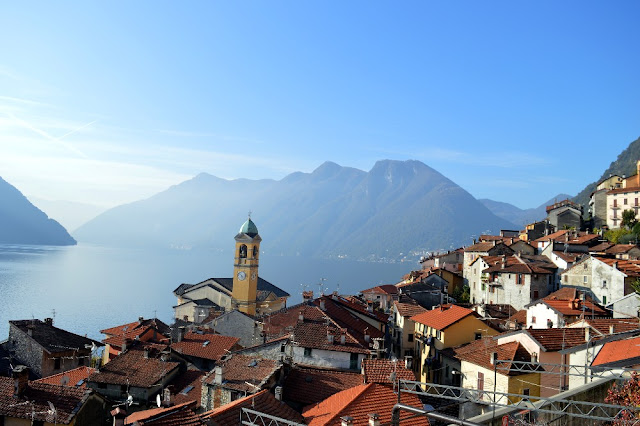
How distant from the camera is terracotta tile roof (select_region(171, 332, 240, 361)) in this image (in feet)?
113

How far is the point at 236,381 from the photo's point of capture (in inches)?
976

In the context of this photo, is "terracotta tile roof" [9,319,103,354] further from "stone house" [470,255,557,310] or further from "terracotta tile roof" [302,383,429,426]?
"stone house" [470,255,557,310]

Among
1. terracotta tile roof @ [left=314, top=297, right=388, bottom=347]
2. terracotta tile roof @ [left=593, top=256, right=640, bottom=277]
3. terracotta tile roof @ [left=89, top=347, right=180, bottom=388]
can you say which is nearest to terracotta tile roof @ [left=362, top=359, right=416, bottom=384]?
terracotta tile roof @ [left=314, top=297, right=388, bottom=347]

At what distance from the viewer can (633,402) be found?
46.3 feet

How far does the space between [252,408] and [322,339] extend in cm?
1103

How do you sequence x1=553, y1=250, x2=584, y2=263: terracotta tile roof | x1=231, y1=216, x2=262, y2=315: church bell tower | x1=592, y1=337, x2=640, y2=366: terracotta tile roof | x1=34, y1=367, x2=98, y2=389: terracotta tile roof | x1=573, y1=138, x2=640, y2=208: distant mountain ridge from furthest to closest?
x1=573, y1=138, x2=640, y2=208: distant mountain ridge
x1=231, y1=216, x2=262, y2=315: church bell tower
x1=553, y1=250, x2=584, y2=263: terracotta tile roof
x1=34, y1=367, x2=98, y2=389: terracotta tile roof
x1=592, y1=337, x2=640, y2=366: terracotta tile roof

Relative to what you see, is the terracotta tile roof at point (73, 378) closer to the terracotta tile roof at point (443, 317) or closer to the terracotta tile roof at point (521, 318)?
the terracotta tile roof at point (443, 317)

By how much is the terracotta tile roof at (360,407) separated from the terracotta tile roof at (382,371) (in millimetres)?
1251

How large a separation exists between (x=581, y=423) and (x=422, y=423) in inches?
266

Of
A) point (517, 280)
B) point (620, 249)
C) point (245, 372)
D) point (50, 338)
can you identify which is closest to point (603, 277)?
point (517, 280)

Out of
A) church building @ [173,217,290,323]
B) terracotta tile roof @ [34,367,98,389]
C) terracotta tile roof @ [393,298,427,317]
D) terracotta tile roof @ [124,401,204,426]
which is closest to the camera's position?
terracotta tile roof @ [124,401,204,426]

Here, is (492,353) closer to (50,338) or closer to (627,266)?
(627,266)

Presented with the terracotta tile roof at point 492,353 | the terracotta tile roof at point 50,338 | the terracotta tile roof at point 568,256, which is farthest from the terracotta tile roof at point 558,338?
the terracotta tile roof at point 50,338

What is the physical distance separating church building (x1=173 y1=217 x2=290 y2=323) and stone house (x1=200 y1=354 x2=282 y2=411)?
30.7 metres
